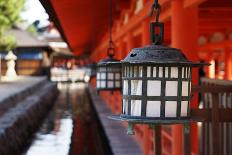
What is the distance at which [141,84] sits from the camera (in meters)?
2.90

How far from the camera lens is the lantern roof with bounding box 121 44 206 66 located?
9.20 feet

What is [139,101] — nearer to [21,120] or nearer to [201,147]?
[201,147]

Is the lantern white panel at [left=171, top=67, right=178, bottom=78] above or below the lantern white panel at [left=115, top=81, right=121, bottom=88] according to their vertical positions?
above

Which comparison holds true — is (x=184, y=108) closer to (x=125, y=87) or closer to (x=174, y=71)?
(x=174, y=71)

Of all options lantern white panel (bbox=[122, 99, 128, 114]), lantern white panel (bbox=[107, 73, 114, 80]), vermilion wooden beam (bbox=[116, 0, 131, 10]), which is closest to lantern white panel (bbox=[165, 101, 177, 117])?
lantern white panel (bbox=[122, 99, 128, 114])

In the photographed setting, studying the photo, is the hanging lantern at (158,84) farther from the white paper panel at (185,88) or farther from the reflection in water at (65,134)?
the reflection in water at (65,134)

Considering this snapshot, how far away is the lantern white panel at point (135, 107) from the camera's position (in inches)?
115

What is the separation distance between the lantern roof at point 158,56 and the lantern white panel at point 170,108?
22 cm

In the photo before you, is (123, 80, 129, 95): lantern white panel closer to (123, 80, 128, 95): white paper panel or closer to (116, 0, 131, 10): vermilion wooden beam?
(123, 80, 128, 95): white paper panel

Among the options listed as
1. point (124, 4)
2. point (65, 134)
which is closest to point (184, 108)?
point (124, 4)

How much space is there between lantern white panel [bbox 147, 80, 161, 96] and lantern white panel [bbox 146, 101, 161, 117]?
52 millimetres

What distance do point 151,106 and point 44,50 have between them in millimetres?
39500

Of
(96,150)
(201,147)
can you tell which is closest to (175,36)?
(201,147)

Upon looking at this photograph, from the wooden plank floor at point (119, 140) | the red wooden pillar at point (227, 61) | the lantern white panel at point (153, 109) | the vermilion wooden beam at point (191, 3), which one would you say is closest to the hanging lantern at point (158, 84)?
the lantern white panel at point (153, 109)
